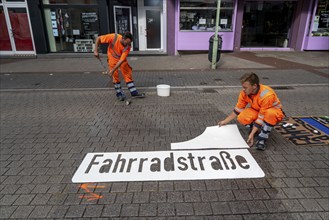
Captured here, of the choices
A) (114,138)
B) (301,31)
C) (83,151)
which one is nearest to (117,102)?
(114,138)

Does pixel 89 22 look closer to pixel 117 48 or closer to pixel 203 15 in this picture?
pixel 203 15

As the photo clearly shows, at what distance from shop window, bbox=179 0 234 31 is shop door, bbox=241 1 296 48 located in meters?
1.20

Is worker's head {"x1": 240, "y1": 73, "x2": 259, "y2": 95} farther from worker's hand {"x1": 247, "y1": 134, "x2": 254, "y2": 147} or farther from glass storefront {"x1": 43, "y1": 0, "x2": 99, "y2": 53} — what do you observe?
glass storefront {"x1": 43, "y1": 0, "x2": 99, "y2": 53}

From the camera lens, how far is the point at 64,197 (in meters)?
2.92

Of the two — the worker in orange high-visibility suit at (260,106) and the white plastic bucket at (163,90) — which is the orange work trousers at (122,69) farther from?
the worker in orange high-visibility suit at (260,106)

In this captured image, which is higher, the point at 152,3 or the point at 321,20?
the point at 152,3

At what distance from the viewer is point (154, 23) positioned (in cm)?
1383

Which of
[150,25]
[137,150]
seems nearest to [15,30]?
[150,25]

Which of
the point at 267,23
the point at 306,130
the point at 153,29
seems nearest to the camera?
the point at 306,130

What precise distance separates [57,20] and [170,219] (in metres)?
13.6

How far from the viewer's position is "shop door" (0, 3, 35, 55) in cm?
1305

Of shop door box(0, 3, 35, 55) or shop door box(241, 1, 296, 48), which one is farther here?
shop door box(241, 1, 296, 48)

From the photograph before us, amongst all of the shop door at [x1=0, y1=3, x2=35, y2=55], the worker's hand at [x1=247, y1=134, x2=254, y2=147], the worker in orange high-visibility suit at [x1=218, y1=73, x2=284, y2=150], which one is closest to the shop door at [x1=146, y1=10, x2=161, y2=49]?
the shop door at [x1=0, y1=3, x2=35, y2=55]

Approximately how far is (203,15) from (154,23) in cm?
274
